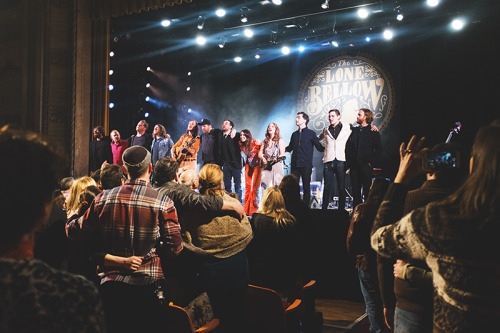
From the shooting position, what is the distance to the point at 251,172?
834 cm

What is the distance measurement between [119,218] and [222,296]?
0.96 metres

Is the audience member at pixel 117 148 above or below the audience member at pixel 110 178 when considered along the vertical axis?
above

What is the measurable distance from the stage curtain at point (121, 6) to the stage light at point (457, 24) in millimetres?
5739

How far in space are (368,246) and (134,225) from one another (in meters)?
1.90

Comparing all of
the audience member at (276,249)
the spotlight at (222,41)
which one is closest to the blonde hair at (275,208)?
the audience member at (276,249)

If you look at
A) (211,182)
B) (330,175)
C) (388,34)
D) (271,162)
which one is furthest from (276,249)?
(388,34)

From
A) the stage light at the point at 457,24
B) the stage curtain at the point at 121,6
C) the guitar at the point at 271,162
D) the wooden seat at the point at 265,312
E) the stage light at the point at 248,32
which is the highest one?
the stage light at the point at 248,32

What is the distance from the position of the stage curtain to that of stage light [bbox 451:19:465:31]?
18.8 ft

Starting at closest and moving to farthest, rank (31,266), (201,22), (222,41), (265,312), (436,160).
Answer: (31,266) < (436,160) < (265,312) < (201,22) < (222,41)

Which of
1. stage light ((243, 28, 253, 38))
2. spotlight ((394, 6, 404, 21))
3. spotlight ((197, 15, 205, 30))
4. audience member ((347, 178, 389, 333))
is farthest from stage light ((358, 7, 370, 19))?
audience member ((347, 178, 389, 333))

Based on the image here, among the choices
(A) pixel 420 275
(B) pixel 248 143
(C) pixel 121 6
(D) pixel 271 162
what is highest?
(C) pixel 121 6

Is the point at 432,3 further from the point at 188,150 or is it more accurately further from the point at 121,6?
the point at 121,6

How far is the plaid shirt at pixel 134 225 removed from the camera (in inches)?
86.4

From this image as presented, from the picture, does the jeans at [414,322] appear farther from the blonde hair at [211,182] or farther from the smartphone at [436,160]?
the blonde hair at [211,182]
